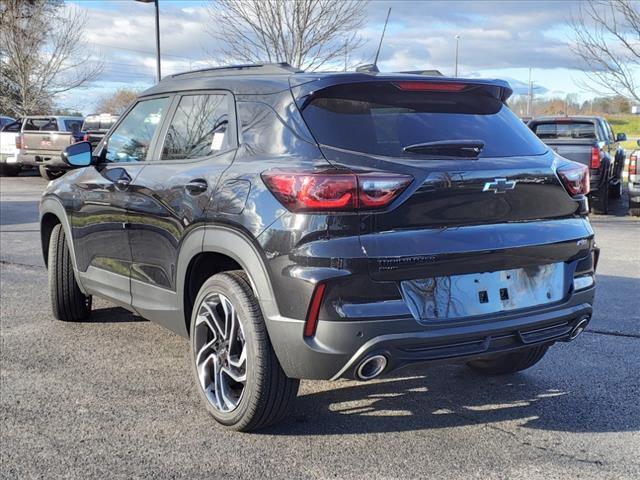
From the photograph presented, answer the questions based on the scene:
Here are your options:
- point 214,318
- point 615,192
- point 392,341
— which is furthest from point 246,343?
point 615,192

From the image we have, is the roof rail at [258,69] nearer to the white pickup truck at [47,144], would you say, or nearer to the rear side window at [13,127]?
the white pickup truck at [47,144]

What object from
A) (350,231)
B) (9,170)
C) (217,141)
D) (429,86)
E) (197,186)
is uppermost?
(429,86)

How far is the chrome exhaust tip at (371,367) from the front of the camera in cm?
304

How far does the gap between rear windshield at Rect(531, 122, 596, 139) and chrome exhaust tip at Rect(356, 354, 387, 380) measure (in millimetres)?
12072

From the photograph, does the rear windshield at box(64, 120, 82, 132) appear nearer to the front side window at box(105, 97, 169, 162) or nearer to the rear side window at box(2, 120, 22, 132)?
the rear side window at box(2, 120, 22, 132)

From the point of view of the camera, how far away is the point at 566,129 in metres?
14.2

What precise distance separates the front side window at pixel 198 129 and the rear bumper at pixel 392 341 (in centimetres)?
115

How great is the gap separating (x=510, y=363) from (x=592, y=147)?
30.2ft

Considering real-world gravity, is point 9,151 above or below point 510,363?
above

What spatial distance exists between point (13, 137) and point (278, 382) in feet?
64.0

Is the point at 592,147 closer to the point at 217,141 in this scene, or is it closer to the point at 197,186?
the point at 217,141

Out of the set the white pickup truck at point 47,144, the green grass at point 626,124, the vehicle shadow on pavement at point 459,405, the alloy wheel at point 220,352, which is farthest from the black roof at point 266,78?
the green grass at point 626,124

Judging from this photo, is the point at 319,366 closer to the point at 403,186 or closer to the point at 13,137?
the point at 403,186

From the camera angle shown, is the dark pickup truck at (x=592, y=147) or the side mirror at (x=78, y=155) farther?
the dark pickup truck at (x=592, y=147)
